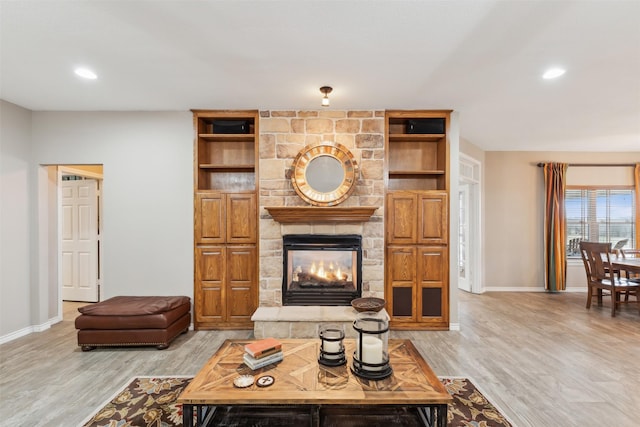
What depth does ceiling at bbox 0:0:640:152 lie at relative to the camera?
80.3 inches

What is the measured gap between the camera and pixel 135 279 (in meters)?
3.96

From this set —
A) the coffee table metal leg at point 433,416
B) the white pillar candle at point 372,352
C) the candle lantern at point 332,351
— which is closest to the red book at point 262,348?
the candle lantern at point 332,351

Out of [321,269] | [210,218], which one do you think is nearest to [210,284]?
[210,218]

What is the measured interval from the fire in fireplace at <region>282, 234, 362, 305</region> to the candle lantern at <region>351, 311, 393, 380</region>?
190cm

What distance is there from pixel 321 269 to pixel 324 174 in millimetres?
1154

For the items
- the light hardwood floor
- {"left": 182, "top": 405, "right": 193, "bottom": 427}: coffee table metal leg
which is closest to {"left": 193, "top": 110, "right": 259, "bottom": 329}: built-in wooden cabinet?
the light hardwood floor

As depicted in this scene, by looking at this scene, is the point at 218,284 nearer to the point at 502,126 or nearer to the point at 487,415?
the point at 487,415

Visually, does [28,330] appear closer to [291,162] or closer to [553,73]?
[291,162]

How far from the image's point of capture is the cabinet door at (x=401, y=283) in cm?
395

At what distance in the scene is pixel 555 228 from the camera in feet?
19.6

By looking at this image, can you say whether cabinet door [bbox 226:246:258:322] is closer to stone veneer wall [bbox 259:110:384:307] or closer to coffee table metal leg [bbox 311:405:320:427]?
stone veneer wall [bbox 259:110:384:307]

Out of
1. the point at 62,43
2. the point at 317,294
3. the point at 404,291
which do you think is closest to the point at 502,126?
the point at 404,291

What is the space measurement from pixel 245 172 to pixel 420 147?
234cm

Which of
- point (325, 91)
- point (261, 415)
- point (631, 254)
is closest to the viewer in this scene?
point (261, 415)
